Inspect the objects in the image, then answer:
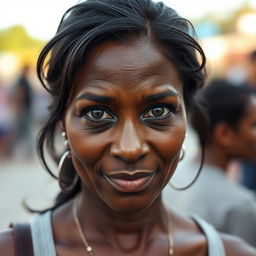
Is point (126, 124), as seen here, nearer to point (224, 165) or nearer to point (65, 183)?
point (65, 183)

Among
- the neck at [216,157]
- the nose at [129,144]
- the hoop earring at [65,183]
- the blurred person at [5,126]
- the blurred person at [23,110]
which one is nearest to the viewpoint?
the nose at [129,144]

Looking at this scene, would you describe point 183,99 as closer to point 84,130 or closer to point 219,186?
point 84,130

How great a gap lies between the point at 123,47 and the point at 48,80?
0.34 m

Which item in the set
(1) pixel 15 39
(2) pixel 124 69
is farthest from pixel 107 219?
(1) pixel 15 39

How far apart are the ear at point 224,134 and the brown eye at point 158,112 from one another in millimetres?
1612

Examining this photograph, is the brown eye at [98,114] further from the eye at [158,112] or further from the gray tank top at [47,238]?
the gray tank top at [47,238]

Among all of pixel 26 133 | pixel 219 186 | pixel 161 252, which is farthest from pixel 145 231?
pixel 26 133

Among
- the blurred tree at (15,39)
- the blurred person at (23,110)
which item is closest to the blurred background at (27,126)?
the blurred person at (23,110)

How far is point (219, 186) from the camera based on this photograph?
3.06 m

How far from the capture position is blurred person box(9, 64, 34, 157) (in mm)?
11273

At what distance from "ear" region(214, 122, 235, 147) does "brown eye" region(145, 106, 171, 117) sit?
1.61m

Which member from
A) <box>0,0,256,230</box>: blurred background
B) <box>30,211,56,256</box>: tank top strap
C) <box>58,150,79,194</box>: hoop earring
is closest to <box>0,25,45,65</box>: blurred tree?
<box>0,0,256,230</box>: blurred background

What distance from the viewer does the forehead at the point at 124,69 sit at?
169cm

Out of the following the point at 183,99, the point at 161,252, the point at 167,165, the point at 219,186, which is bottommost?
the point at 219,186
